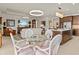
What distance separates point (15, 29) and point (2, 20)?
0.63 feet

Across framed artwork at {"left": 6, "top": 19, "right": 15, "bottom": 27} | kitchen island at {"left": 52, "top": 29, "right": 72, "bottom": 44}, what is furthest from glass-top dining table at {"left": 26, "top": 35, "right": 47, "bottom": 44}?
framed artwork at {"left": 6, "top": 19, "right": 15, "bottom": 27}

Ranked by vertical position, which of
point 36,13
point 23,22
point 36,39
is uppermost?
point 36,13

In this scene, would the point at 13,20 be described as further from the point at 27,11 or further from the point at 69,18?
the point at 69,18

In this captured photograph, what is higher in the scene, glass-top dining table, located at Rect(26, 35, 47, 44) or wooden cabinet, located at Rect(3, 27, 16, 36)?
wooden cabinet, located at Rect(3, 27, 16, 36)

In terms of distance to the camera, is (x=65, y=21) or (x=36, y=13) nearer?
(x=36, y=13)

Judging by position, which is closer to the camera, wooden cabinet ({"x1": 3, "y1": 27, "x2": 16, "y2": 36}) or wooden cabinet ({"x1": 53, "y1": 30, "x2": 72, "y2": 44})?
wooden cabinet ({"x1": 3, "y1": 27, "x2": 16, "y2": 36})

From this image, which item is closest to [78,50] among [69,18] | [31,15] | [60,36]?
[60,36]

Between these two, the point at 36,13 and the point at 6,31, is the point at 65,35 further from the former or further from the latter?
the point at 6,31

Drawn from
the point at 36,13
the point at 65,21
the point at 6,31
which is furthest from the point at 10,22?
the point at 65,21

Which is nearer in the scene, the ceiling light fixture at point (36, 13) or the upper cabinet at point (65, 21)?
the ceiling light fixture at point (36, 13)

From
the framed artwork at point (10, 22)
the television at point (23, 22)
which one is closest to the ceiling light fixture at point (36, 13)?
the television at point (23, 22)

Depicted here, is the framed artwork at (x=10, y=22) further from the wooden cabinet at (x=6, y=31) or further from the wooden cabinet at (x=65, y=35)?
the wooden cabinet at (x=65, y=35)

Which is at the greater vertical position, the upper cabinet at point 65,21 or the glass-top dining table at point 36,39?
the upper cabinet at point 65,21

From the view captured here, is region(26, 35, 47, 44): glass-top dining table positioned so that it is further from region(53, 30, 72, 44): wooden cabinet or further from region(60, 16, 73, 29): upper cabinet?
region(60, 16, 73, 29): upper cabinet
